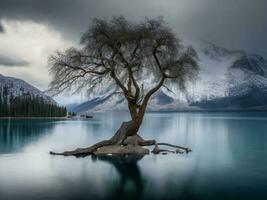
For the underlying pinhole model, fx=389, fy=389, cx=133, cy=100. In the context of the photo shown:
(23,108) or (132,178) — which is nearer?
(132,178)

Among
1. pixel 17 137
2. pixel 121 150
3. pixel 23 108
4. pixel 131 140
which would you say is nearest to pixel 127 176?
pixel 121 150

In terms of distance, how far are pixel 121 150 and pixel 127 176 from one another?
1031 cm

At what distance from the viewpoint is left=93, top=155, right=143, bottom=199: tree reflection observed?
59.6ft

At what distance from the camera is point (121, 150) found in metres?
33.5

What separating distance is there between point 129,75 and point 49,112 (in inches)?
6535

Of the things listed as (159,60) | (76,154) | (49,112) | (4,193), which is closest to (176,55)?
(159,60)

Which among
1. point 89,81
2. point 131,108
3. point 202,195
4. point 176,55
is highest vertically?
point 176,55

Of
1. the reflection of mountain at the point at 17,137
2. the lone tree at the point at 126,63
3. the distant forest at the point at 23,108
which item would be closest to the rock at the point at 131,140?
the lone tree at the point at 126,63

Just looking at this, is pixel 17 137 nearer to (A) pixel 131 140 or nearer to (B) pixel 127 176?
(A) pixel 131 140

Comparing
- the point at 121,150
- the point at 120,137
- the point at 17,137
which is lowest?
the point at 17,137

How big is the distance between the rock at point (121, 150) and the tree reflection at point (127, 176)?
1467 millimetres

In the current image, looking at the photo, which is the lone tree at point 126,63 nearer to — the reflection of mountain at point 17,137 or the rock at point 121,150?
the rock at point 121,150

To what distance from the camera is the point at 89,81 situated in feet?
117

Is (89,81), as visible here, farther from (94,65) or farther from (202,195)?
(202,195)
